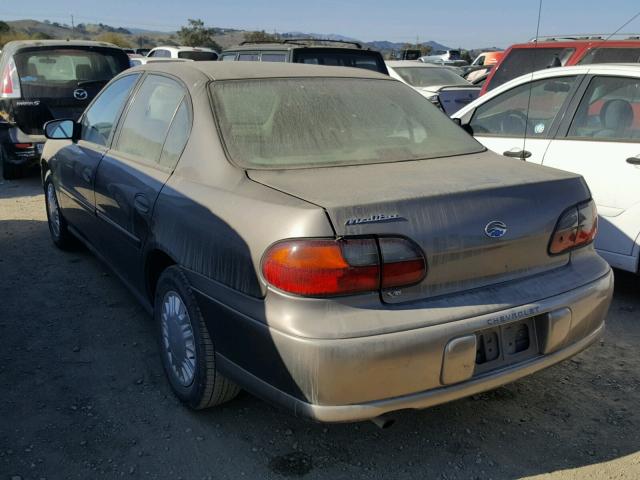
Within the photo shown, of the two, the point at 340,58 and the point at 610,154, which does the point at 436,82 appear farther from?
the point at 610,154

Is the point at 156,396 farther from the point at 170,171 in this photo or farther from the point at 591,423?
the point at 591,423

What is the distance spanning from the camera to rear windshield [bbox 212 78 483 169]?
2.87 meters

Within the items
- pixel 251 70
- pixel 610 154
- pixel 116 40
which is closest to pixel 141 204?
pixel 251 70

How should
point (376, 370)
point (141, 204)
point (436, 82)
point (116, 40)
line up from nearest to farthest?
point (376, 370) < point (141, 204) < point (436, 82) < point (116, 40)

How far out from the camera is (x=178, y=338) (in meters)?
2.97

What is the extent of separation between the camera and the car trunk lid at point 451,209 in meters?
2.30

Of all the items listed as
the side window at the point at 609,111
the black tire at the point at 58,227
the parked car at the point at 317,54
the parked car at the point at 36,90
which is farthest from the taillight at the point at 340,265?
the parked car at the point at 36,90

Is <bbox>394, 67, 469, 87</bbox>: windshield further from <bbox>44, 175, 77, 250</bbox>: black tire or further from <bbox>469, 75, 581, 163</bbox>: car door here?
<bbox>44, 175, 77, 250</bbox>: black tire

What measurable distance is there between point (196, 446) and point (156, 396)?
0.50 m

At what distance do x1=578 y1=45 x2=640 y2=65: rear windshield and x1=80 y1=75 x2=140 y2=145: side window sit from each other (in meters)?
5.50

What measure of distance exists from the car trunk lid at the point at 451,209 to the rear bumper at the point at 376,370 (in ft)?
0.54

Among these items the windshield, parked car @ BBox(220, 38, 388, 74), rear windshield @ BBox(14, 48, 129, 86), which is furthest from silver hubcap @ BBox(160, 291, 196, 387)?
the windshield

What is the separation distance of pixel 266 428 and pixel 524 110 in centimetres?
352

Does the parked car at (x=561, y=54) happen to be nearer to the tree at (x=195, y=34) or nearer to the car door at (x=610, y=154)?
the car door at (x=610, y=154)
